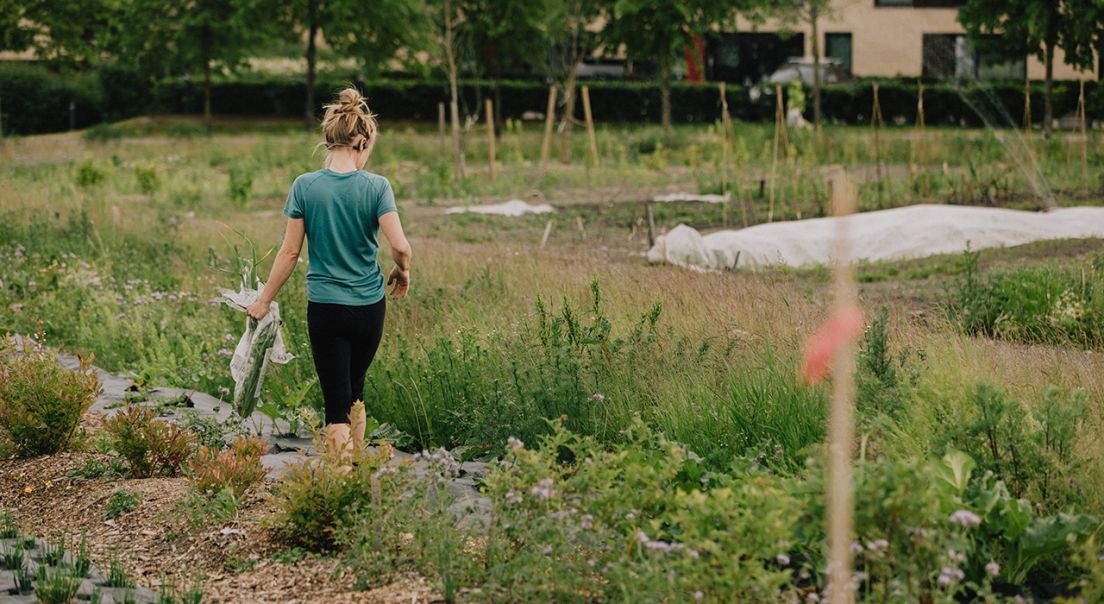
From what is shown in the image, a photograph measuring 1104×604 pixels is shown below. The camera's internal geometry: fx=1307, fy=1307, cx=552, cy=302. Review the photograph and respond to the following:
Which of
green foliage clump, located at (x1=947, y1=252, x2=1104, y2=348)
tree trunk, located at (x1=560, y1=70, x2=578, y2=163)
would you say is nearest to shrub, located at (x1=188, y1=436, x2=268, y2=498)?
green foliage clump, located at (x1=947, y1=252, x2=1104, y2=348)

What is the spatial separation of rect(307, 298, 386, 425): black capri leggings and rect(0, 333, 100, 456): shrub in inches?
46.3

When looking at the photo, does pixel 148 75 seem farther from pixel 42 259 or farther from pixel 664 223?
pixel 42 259

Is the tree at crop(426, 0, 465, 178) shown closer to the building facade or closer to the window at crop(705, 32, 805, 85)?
the window at crop(705, 32, 805, 85)

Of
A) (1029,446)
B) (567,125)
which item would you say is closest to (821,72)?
(567,125)

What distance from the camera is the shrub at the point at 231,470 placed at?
483 cm

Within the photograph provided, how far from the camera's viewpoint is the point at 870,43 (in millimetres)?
42500

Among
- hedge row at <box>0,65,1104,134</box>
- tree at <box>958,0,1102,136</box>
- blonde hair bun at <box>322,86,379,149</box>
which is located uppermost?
tree at <box>958,0,1102,136</box>

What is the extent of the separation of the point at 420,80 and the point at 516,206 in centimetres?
2000

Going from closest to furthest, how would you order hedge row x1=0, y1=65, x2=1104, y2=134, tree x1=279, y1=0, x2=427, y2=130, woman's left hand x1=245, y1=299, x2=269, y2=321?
woman's left hand x1=245, y1=299, x2=269, y2=321 → tree x1=279, y1=0, x2=427, y2=130 → hedge row x1=0, y1=65, x2=1104, y2=134

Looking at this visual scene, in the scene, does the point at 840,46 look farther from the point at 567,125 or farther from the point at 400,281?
the point at 400,281

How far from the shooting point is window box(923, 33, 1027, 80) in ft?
132

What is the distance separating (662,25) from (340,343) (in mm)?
22886

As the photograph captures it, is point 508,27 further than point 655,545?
Yes

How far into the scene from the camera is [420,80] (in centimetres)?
3553
